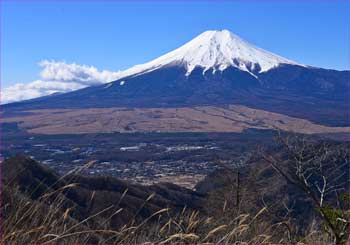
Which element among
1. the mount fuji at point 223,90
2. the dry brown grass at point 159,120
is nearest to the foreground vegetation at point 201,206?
the dry brown grass at point 159,120

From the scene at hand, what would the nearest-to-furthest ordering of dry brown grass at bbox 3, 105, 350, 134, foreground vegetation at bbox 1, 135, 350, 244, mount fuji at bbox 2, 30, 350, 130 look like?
1. foreground vegetation at bbox 1, 135, 350, 244
2. dry brown grass at bbox 3, 105, 350, 134
3. mount fuji at bbox 2, 30, 350, 130

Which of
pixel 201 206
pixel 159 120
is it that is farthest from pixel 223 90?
pixel 201 206

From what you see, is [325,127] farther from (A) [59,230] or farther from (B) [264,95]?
(A) [59,230]

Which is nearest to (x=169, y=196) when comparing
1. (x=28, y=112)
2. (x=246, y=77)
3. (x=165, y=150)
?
(x=165, y=150)

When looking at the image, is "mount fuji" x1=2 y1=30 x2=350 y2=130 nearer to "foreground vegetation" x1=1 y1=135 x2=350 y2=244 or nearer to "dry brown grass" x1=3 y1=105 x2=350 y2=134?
"dry brown grass" x1=3 y1=105 x2=350 y2=134

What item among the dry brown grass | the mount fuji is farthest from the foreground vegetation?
the mount fuji

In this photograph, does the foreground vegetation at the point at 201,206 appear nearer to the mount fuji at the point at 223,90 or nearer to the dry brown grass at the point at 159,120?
the dry brown grass at the point at 159,120
